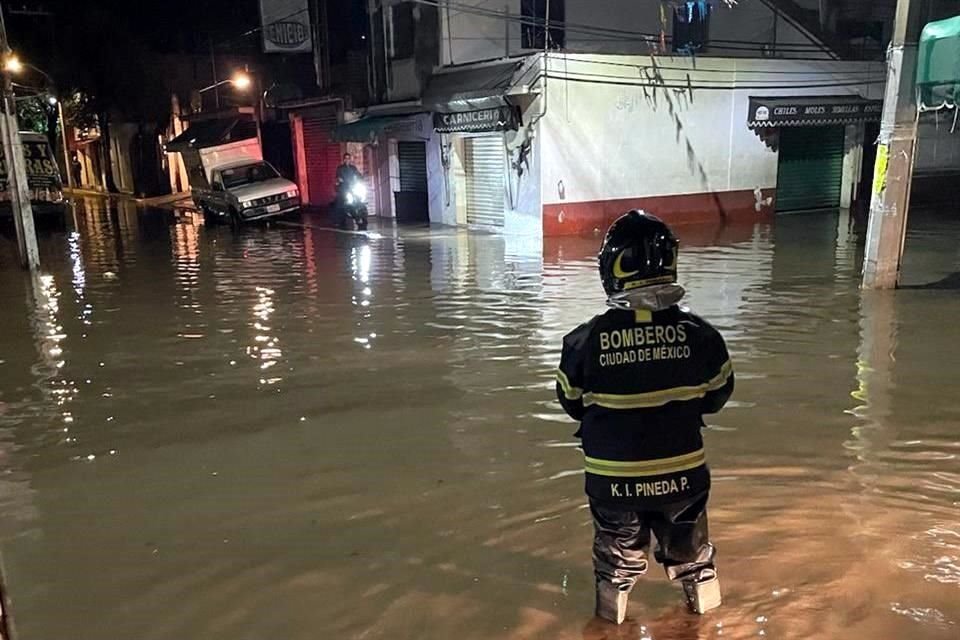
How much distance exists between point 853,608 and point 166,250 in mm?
16538

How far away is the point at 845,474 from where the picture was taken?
4980 mm

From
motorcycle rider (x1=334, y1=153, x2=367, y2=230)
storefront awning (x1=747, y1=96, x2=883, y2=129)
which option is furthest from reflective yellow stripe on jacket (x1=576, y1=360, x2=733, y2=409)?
storefront awning (x1=747, y1=96, x2=883, y2=129)

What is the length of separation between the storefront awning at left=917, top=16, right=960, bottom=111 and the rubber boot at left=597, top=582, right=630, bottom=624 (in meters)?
7.86

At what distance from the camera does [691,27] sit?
73.1 feet

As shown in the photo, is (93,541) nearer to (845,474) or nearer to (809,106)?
(845,474)

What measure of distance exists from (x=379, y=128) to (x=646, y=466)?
19687 mm

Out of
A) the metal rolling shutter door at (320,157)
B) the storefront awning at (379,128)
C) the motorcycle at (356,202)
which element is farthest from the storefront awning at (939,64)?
the metal rolling shutter door at (320,157)

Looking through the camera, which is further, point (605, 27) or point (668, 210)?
point (605, 27)

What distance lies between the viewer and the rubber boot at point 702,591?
3373 millimetres

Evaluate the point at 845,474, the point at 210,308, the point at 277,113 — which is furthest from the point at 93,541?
the point at 277,113

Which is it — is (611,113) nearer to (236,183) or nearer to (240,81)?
(236,183)

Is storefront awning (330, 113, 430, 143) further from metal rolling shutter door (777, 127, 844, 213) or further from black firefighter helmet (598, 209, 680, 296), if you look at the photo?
black firefighter helmet (598, 209, 680, 296)

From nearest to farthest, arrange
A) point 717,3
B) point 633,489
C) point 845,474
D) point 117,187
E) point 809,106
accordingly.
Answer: point 633,489 → point 845,474 → point 809,106 → point 717,3 → point 117,187

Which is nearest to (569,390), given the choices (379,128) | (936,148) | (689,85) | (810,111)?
(689,85)
